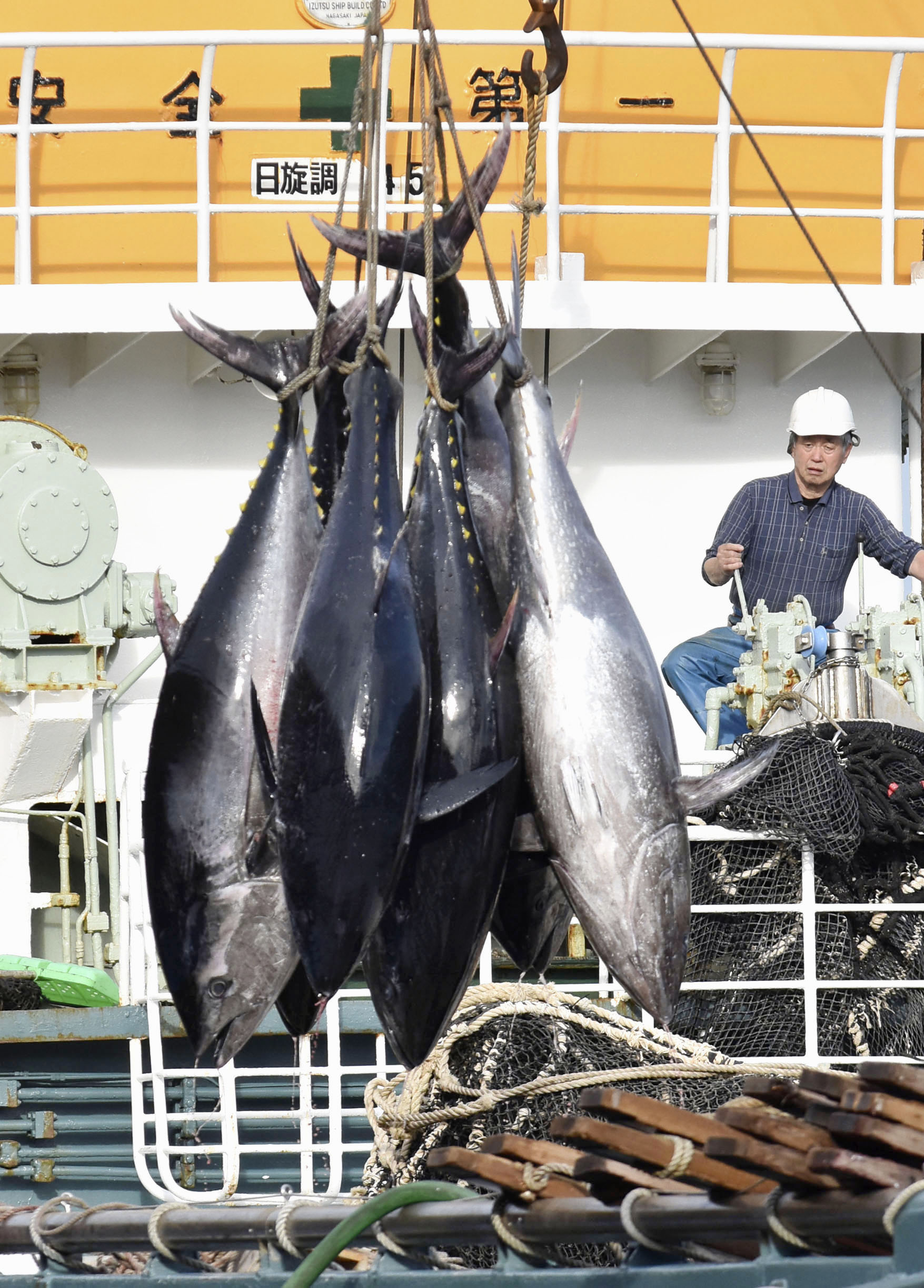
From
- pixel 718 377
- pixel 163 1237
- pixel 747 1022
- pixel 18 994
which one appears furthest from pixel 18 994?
pixel 718 377

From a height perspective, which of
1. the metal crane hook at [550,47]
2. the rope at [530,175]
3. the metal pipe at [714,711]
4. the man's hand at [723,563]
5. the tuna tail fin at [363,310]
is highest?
the metal crane hook at [550,47]

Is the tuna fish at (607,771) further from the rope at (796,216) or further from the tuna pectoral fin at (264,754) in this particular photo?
the rope at (796,216)

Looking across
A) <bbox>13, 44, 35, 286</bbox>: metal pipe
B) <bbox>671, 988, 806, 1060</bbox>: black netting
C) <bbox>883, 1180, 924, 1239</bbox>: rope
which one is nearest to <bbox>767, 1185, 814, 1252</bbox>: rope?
<bbox>883, 1180, 924, 1239</bbox>: rope

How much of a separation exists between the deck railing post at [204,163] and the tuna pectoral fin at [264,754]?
4278 mm

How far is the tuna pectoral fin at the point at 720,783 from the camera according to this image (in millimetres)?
2258

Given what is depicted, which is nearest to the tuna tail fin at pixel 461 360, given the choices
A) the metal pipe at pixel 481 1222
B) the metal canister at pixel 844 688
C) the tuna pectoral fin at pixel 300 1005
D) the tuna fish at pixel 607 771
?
the tuna fish at pixel 607 771

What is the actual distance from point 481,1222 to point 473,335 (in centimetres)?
136

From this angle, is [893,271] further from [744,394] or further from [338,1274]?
[338,1274]

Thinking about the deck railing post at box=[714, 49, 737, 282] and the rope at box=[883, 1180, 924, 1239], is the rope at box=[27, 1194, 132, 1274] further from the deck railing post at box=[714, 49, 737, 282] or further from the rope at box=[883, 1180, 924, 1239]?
the deck railing post at box=[714, 49, 737, 282]

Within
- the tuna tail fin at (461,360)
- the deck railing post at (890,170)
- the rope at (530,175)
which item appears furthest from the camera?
the deck railing post at (890,170)

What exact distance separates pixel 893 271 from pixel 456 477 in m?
4.77

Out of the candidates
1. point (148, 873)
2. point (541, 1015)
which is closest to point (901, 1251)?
point (148, 873)

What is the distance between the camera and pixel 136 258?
678cm

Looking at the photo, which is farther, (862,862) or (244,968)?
(862,862)
